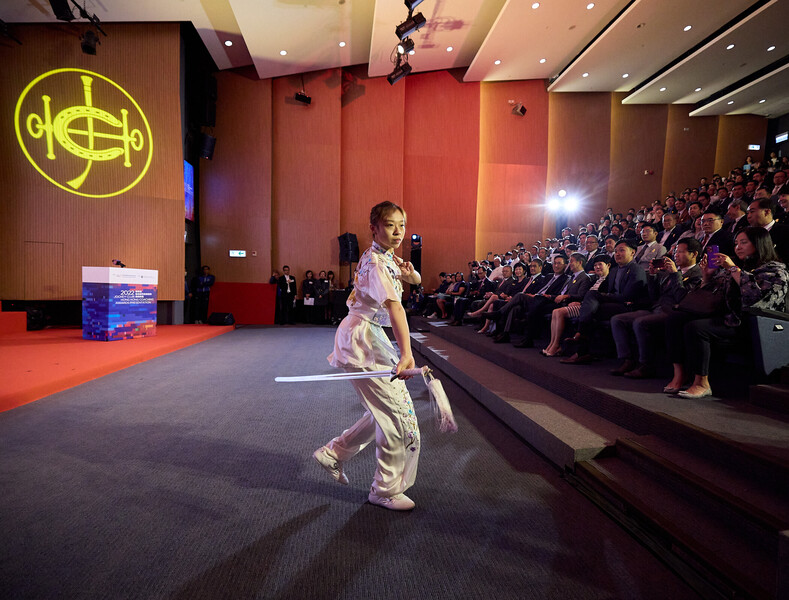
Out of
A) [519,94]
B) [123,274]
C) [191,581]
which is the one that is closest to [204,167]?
[123,274]

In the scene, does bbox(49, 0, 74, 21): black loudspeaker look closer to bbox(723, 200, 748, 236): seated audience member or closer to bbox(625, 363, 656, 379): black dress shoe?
bbox(625, 363, 656, 379): black dress shoe

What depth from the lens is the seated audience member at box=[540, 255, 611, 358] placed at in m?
3.84

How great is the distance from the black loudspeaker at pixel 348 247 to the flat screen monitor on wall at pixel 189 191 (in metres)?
3.54

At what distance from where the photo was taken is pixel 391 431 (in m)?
1.66

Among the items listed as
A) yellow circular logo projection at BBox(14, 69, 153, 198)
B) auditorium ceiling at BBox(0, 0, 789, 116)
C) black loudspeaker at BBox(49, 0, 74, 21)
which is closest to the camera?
black loudspeaker at BBox(49, 0, 74, 21)

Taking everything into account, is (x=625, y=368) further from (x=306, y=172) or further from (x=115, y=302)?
(x=306, y=172)

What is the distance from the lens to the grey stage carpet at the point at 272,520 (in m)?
1.24

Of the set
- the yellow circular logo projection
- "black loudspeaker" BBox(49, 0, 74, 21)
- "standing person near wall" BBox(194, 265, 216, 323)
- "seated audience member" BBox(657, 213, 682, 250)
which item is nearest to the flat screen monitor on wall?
the yellow circular logo projection

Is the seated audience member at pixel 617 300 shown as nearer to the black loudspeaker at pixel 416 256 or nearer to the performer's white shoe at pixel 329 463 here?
the performer's white shoe at pixel 329 463

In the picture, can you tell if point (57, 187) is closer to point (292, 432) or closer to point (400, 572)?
point (292, 432)

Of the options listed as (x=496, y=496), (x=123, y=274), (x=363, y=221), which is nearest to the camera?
(x=496, y=496)

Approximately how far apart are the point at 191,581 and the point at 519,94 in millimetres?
12388

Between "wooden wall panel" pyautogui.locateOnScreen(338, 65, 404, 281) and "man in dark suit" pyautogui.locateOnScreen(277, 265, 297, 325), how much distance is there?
4.09 feet

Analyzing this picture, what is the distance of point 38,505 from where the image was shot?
1640 mm
